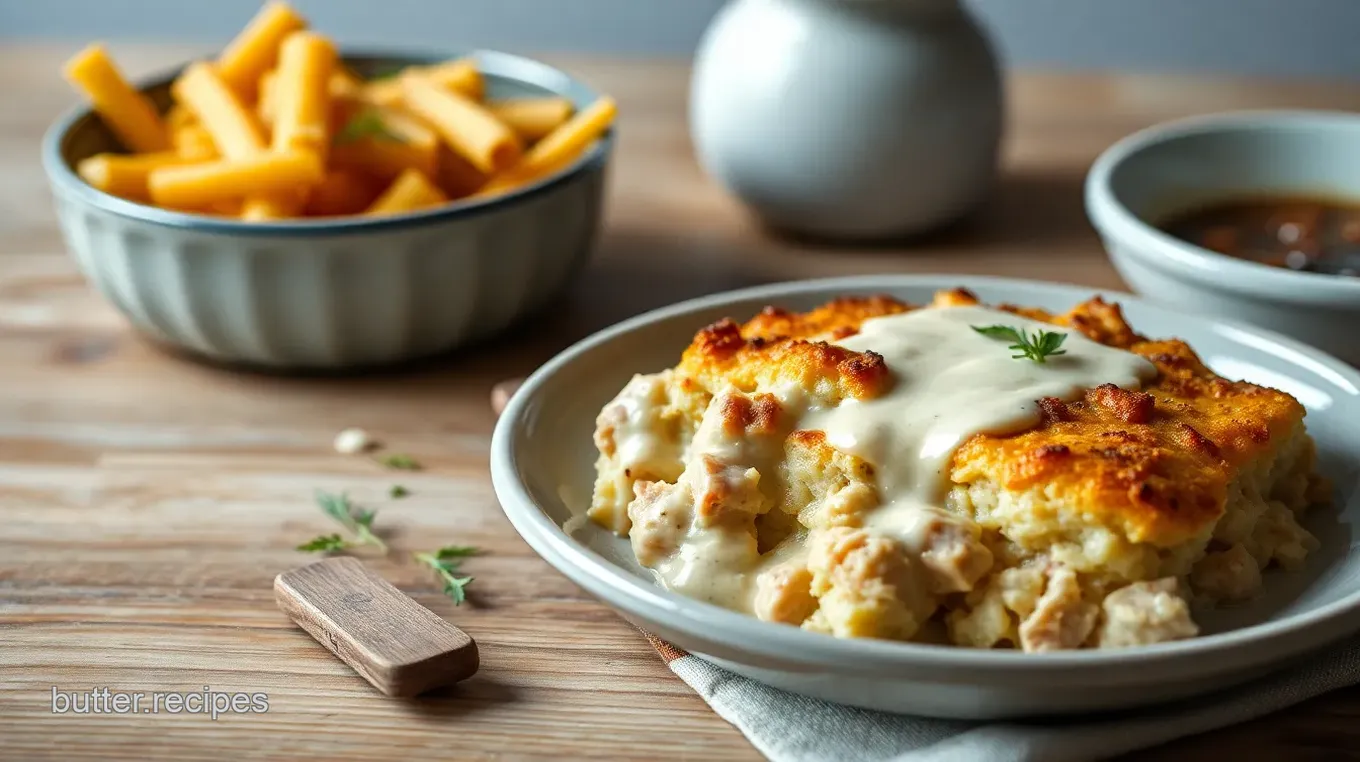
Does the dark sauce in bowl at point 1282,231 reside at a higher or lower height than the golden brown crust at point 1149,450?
lower

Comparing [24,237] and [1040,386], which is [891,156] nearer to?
[1040,386]

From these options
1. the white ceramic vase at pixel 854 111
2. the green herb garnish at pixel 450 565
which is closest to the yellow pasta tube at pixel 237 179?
the green herb garnish at pixel 450 565

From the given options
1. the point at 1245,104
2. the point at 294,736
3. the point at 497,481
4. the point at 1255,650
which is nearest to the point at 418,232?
the point at 497,481

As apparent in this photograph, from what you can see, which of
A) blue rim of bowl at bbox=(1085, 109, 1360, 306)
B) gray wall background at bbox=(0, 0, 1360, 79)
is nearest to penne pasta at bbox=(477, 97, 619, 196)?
blue rim of bowl at bbox=(1085, 109, 1360, 306)

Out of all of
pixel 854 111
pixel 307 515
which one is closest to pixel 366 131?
pixel 307 515

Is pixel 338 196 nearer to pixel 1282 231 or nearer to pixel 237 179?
pixel 237 179

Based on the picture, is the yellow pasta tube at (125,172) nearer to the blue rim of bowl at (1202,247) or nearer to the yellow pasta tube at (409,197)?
the yellow pasta tube at (409,197)
